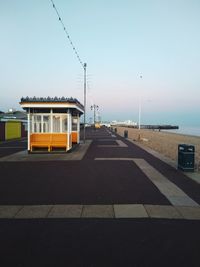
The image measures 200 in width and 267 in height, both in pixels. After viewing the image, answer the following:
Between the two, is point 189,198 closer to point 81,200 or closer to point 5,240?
point 81,200

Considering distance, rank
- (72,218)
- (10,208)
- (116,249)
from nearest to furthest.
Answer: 1. (116,249)
2. (72,218)
3. (10,208)

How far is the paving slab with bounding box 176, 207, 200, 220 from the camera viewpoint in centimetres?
703

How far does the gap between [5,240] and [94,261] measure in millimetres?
1685

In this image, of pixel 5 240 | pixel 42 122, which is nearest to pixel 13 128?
pixel 42 122

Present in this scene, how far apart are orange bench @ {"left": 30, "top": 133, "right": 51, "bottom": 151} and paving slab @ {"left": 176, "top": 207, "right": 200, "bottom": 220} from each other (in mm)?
14609

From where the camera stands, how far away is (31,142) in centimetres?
2119

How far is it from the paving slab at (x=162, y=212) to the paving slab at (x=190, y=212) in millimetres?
111

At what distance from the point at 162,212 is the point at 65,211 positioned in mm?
2161

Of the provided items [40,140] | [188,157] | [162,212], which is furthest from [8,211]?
[40,140]

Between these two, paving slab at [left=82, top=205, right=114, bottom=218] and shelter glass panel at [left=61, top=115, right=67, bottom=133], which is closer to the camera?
paving slab at [left=82, top=205, right=114, bottom=218]

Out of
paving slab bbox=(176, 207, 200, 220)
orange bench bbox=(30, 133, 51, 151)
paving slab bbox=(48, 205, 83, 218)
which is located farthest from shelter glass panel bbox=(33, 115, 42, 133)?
paving slab bbox=(176, 207, 200, 220)

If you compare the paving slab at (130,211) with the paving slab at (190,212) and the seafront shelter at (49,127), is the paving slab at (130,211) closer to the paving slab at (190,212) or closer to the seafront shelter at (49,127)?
the paving slab at (190,212)

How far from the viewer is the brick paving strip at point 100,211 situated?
7008 mm

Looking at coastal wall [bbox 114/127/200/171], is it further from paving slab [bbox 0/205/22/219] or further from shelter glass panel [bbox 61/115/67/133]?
paving slab [bbox 0/205/22/219]
